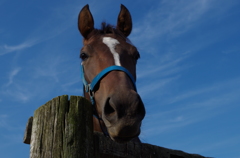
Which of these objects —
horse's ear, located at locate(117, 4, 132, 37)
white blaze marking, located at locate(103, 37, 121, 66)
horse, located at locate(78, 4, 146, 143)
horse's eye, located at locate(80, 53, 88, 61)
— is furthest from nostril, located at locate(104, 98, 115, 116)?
horse's ear, located at locate(117, 4, 132, 37)

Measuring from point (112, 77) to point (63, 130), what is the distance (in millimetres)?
1564

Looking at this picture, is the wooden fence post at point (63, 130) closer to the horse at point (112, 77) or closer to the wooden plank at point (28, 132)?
the wooden plank at point (28, 132)

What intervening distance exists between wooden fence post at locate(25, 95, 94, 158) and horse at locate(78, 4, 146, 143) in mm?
676

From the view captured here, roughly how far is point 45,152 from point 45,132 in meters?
0.15

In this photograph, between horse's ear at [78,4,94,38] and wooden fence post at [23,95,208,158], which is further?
horse's ear at [78,4,94,38]

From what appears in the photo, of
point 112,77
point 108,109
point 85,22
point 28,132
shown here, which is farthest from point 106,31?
point 28,132

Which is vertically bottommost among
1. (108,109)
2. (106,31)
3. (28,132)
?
(28,132)

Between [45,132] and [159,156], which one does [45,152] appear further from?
[159,156]

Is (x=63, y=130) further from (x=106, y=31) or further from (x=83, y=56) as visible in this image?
(x=106, y=31)

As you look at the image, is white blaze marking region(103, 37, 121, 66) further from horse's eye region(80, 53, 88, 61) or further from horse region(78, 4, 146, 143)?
horse's eye region(80, 53, 88, 61)

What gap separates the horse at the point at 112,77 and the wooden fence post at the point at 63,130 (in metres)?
0.68

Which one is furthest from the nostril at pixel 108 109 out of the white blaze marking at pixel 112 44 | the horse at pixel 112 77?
the white blaze marking at pixel 112 44

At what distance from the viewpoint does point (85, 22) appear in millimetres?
5570

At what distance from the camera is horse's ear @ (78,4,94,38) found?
218 inches
